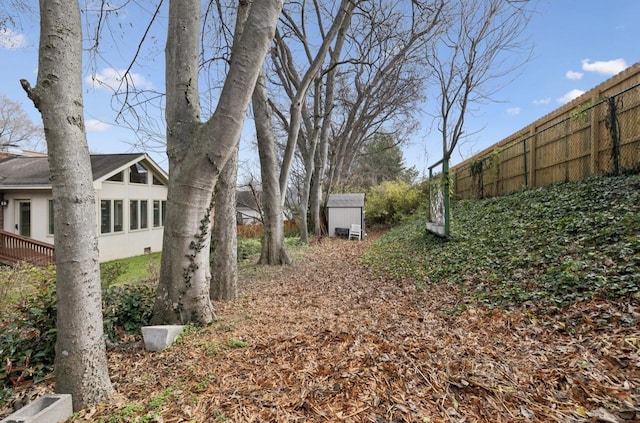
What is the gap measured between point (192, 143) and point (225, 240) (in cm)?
207

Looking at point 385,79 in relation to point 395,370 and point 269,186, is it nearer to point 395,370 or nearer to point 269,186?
point 269,186

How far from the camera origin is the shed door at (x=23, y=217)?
11812mm

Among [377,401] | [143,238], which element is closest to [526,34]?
[377,401]

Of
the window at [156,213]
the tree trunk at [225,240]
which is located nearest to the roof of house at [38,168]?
the window at [156,213]

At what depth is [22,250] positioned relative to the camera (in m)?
9.85

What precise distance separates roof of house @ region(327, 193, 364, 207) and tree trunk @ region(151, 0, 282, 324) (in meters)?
11.3

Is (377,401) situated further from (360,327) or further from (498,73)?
(498,73)

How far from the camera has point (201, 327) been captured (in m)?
3.15

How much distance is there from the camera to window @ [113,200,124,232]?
13.1m

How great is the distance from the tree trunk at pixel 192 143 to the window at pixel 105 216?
1132 cm

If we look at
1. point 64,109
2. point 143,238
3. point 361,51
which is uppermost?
point 361,51

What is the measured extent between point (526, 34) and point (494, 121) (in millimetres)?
2815

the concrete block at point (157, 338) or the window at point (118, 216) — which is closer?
the concrete block at point (157, 338)

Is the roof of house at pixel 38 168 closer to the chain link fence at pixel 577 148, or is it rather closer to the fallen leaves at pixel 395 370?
the fallen leaves at pixel 395 370
